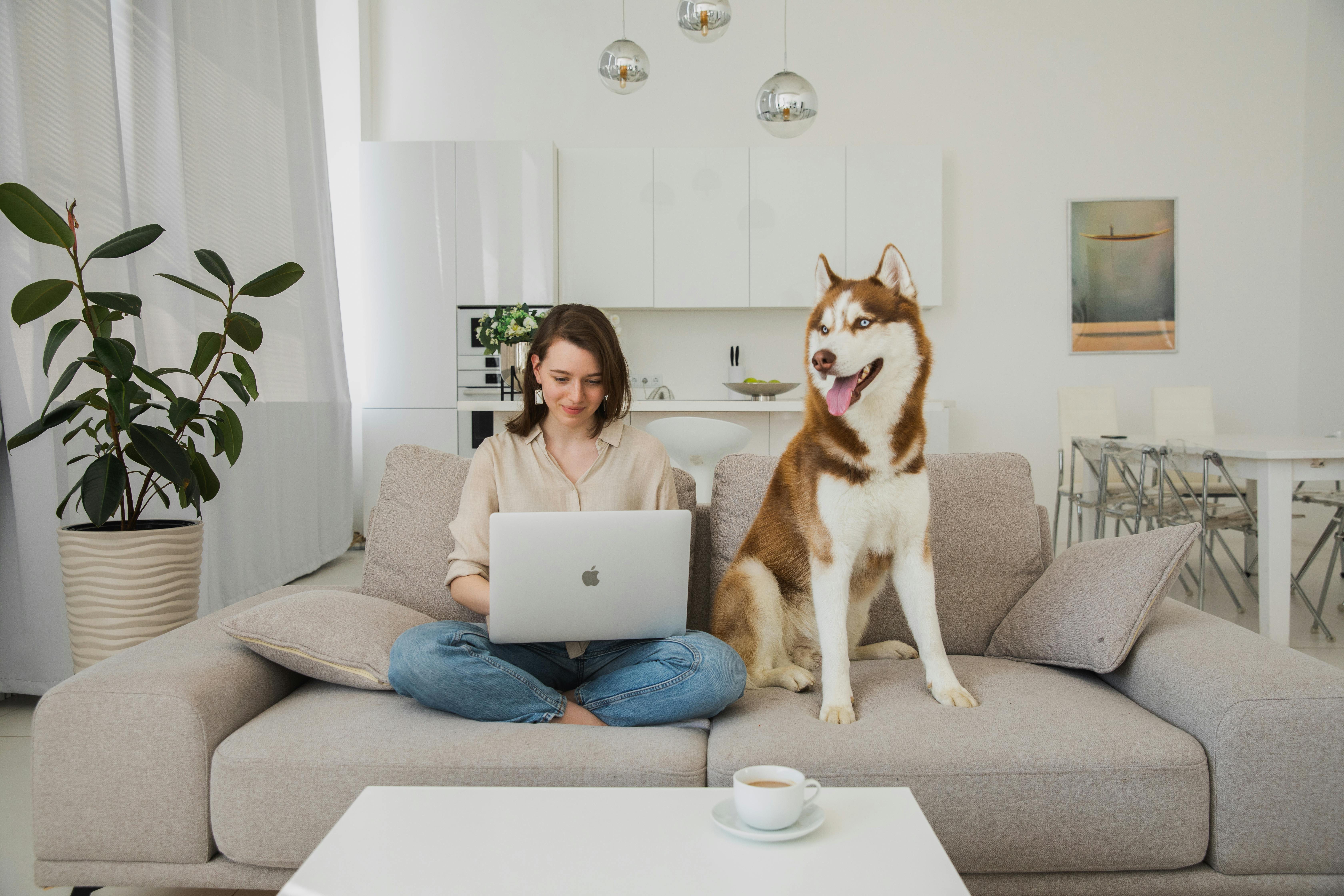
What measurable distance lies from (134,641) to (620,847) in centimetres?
169

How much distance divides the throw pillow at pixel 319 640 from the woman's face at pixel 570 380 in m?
0.54

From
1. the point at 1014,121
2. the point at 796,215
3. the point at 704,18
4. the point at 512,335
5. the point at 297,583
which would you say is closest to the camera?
the point at 704,18

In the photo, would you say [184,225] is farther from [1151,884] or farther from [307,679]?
[1151,884]

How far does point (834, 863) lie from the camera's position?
91 centimetres

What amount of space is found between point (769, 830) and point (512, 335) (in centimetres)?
382

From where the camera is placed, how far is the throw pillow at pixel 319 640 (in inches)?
59.1

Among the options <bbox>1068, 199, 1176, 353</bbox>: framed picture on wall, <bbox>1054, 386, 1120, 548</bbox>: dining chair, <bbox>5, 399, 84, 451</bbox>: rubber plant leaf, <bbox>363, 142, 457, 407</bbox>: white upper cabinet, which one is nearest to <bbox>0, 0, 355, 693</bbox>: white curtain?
<bbox>363, 142, 457, 407</bbox>: white upper cabinet

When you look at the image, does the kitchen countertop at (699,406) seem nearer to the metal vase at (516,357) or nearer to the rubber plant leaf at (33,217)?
the metal vase at (516,357)

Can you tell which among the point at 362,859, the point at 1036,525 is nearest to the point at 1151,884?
the point at 1036,525

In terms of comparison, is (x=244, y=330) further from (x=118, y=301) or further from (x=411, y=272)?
(x=411, y=272)

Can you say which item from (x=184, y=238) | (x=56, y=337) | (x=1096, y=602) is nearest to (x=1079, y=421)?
(x=1096, y=602)

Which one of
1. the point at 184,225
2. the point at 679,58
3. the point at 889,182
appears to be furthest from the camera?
the point at 679,58

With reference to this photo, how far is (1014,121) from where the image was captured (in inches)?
206

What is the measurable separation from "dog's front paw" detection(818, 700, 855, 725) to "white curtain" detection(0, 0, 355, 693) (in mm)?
2264
